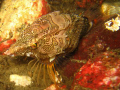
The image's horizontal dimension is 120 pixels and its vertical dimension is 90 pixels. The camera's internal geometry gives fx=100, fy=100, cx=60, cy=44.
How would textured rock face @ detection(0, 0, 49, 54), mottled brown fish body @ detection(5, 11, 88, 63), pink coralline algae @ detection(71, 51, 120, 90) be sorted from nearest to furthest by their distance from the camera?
pink coralline algae @ detection(71, 51, 120, 90)
mottled brown fish body @ detection(5, 11, 88, 63)
textured rock face @ detection(0, 0, 49, 54)

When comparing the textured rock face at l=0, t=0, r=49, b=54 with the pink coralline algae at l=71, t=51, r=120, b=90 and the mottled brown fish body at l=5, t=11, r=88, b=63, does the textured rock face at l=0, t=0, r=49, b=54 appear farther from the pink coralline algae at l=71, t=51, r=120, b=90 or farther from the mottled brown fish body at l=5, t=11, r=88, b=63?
the pink coralline algae at l=71, t=51, r=120, b=90

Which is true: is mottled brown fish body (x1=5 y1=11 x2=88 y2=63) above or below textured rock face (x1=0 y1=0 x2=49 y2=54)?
below

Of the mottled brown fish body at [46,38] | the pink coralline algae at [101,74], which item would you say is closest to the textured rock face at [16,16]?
the mottled brown fish body at [46,38]

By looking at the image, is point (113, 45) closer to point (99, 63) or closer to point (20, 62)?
point (99, 63)

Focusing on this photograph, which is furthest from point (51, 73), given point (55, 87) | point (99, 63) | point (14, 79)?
point (99, 63)

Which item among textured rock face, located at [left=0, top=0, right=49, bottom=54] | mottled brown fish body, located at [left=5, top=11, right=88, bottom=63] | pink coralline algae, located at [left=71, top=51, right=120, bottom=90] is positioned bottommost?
pink coralline algae, located at [left=71, top=51, right=120, bottom=90]

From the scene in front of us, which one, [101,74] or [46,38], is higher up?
[46,38]

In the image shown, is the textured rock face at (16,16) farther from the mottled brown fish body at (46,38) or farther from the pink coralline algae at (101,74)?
the pink coralline algae at (101,74)

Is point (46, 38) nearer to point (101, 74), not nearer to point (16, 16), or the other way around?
point (101, 74)

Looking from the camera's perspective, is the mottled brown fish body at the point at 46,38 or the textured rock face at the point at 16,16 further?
the textured rock face at the point at 16,16

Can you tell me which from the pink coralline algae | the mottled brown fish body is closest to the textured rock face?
the mottled brown fish body

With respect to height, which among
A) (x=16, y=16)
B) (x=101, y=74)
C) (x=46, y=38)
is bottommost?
(x=101, y=74)

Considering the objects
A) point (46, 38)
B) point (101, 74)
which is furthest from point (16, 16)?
point (101, 74)
